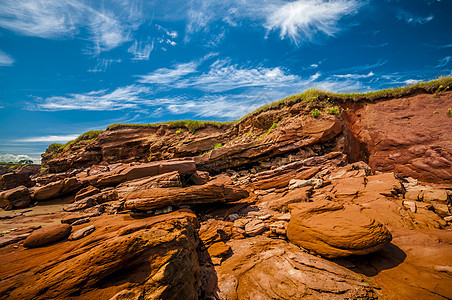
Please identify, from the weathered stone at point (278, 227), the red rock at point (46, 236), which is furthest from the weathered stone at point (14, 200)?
the weathered stone at point (278, 227)

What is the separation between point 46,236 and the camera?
4.71 metres

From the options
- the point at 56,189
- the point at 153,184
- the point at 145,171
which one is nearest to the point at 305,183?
the point at 153,184

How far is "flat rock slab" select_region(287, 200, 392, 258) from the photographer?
396 cm

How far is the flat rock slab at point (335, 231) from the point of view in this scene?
3.96m

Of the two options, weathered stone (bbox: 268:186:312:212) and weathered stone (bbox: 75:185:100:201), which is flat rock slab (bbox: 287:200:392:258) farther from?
weathered stone (bbox: 75:185:100:201)

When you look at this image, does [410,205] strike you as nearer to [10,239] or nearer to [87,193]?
[10,239]

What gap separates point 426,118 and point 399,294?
498 inches

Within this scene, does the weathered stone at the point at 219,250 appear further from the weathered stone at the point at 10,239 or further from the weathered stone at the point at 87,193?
the weathered stone at the point at 87,193

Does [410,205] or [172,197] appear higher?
[172,197]

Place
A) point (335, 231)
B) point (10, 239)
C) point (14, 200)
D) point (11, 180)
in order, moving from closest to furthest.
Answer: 1. point (335, 231)
2. point (10, 239)
3. point (14, 200)
4. point (11, 180)

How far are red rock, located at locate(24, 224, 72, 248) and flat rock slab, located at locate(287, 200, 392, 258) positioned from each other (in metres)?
7.12

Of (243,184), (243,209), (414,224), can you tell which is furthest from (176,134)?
(414,224)

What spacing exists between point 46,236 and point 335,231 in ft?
26.9

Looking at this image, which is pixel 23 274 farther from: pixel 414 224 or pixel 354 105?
pixel 354 105
